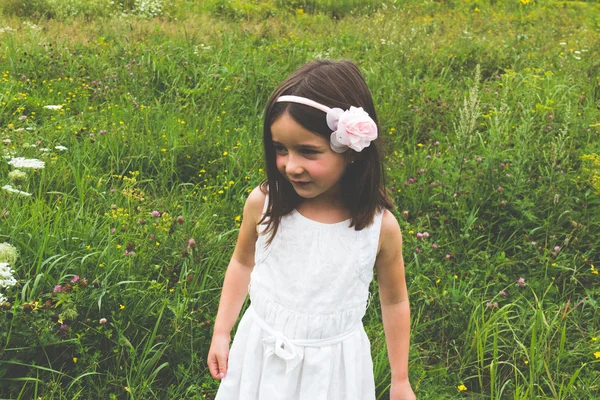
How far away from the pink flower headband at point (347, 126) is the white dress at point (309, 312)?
0.25 m

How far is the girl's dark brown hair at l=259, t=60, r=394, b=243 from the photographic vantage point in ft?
4.68

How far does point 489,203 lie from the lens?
132 inches

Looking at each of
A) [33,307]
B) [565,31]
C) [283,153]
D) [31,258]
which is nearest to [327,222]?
[283,153]

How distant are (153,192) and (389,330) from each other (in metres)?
2.04

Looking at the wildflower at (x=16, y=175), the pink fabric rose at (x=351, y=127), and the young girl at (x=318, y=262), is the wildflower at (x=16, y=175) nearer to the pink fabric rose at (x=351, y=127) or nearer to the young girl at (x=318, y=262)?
the young girl at (x=318, y=262)

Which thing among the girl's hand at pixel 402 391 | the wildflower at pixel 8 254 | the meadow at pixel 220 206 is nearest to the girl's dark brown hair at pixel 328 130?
the girl's hand at pixel 402 391

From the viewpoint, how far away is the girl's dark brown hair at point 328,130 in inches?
56.2

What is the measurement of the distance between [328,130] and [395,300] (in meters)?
0.54

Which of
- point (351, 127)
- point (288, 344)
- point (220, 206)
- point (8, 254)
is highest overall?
point (351, 127)

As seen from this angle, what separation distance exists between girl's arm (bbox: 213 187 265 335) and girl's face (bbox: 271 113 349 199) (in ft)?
0.67

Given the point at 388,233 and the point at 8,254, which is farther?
the point at 8,254

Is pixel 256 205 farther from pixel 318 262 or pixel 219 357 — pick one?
pixel 219 357

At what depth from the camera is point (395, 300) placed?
5.40 ft

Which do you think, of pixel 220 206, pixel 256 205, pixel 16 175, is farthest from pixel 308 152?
pixel 16 175
